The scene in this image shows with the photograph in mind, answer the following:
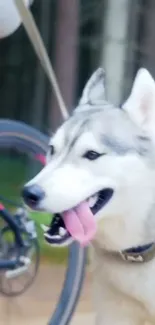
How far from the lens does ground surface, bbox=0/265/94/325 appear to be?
3697 mm

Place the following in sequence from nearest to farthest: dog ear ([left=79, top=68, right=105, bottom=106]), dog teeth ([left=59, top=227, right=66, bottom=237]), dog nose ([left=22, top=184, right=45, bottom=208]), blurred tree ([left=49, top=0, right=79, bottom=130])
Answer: dog nose ([left=22, top=184, right=45, bottom=208]), dog teeth ([left=59, top=227, right=66, bottom=237]), dog ear ([left=79, top=68, right=105, bottom=106]), blurred tree ([left=49, top=0, right=79, bottom=130])

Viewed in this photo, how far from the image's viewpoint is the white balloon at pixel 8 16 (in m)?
3.34

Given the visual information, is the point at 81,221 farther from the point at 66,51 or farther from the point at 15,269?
the point at 66,51

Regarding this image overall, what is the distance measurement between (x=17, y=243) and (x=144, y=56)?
2012 mm

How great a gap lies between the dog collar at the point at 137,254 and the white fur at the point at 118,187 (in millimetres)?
16

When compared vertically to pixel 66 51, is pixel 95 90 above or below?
above

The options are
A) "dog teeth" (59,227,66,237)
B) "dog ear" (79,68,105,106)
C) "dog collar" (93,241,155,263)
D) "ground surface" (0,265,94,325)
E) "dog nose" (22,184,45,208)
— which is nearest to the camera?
"dog nose" (22,184,45,208)

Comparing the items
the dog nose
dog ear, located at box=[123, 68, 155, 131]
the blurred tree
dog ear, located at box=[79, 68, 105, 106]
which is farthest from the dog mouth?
the blurred tree

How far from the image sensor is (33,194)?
249 cm

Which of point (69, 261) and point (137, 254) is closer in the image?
point (137, 254)

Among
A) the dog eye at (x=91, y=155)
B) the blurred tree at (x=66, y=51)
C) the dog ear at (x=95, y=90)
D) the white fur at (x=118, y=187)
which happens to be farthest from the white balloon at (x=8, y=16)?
the blurred tree at (x=66, y=51)

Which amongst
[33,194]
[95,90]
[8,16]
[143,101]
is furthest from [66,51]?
[33,194]

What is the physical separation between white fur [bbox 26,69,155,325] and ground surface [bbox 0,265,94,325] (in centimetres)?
90

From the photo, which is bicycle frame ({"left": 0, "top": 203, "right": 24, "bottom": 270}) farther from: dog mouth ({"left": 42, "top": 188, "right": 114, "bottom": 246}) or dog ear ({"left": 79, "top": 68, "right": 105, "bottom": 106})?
dog mouth ({"left": 42, "top": 188, "right": 114, "bottom": 246})
